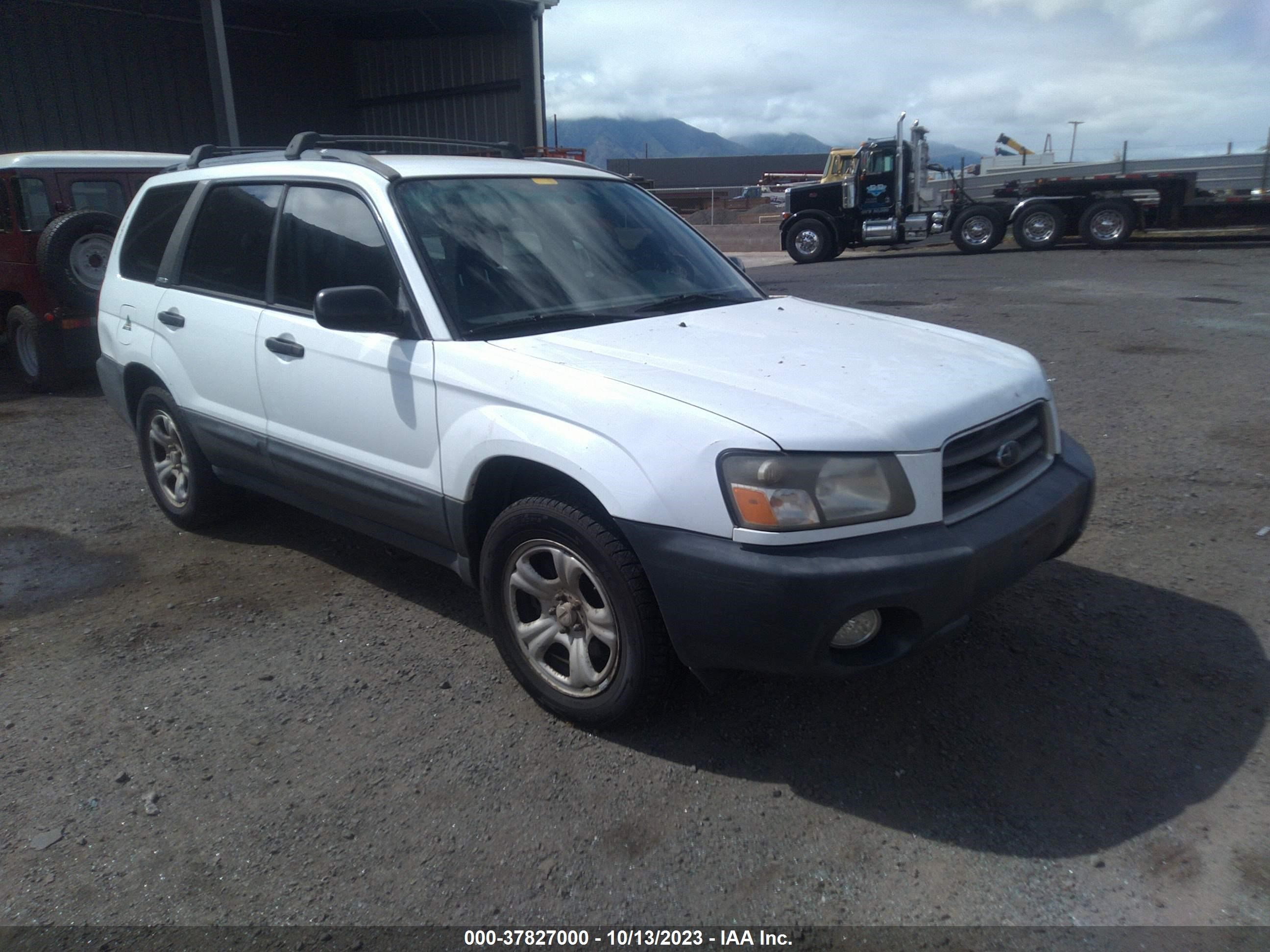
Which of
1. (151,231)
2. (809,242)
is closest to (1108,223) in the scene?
(809,242)

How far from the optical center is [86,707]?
3475 millimetres

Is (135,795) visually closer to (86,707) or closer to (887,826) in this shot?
(86,707)

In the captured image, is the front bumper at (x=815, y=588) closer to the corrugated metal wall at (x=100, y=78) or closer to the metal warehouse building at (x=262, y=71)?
the metal warehouse building at (x=262, y=71)

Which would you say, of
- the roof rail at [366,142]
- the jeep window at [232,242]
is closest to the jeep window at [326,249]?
the jeep window at [232,242]

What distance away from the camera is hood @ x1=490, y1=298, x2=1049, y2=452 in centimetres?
273

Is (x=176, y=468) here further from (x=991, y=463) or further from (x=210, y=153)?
(x=991, y=463)

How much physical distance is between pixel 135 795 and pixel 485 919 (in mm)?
1248

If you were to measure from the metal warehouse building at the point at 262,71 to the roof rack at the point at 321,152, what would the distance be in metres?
12.3

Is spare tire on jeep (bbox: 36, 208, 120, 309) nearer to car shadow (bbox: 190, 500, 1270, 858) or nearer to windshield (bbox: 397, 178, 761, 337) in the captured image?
windshield (bbox: 397, 178, 761, 337)

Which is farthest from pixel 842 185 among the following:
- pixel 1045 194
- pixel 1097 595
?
pixel 1097 595

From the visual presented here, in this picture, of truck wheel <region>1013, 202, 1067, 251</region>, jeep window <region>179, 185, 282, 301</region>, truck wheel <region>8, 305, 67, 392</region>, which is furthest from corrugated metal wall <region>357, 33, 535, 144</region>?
jeep window <region>179, 185, 282, 301</region>

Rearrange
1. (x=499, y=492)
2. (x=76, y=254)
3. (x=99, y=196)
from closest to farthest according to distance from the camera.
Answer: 1. (x=499, y=492)
2. (x=76, y=254)
3. (x=99, y=196)

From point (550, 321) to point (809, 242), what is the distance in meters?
19.3

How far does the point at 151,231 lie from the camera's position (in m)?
5.08
